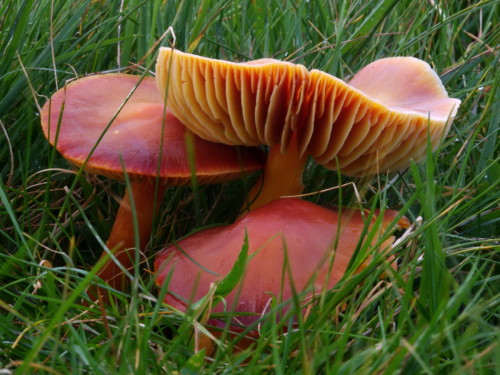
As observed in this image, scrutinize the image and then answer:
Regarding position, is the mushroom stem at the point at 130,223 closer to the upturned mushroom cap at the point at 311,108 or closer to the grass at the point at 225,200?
the grass at the point at 225,200

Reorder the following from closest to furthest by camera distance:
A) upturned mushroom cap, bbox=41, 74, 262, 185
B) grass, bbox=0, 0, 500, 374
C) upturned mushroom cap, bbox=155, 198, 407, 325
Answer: grass, bbox=0, 0, 500, 374 < upturned mushroom cap, bbox=155, 198, 407, 325 < upturned mushroom cap, bbox=41, 74, 262, 185

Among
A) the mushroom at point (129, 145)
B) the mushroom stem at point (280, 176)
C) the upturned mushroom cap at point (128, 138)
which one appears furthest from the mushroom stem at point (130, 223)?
the mushroom stem at point (280, 176)

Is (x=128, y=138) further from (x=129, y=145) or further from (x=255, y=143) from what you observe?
(x=255, y=143)

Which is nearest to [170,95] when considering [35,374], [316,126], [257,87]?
[257,87]

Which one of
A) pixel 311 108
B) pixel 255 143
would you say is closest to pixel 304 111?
pixel 311 108

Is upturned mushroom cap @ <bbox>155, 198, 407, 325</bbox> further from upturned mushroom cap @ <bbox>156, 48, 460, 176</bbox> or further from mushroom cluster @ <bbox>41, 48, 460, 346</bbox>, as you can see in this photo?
upturned mushroom cap @ <bbox>156, 48, 460, 176</bbox>

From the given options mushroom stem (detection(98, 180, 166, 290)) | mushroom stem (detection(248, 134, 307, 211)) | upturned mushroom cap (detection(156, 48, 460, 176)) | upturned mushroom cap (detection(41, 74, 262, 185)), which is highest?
upturned mushroom cap (detection(156, 48, 460, 176))

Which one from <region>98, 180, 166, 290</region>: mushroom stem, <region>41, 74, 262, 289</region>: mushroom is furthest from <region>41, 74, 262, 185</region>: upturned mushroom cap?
<region>98, 180, 166, 290</region>: mushroom stem

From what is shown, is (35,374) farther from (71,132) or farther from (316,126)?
(316,126)

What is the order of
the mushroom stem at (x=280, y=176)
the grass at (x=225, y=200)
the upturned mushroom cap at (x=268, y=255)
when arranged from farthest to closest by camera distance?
the mushroom stem at (x=280, y=176)
the upturned mushroom cap at (x=268, y=255)
the grass at (x=225, y=200)
